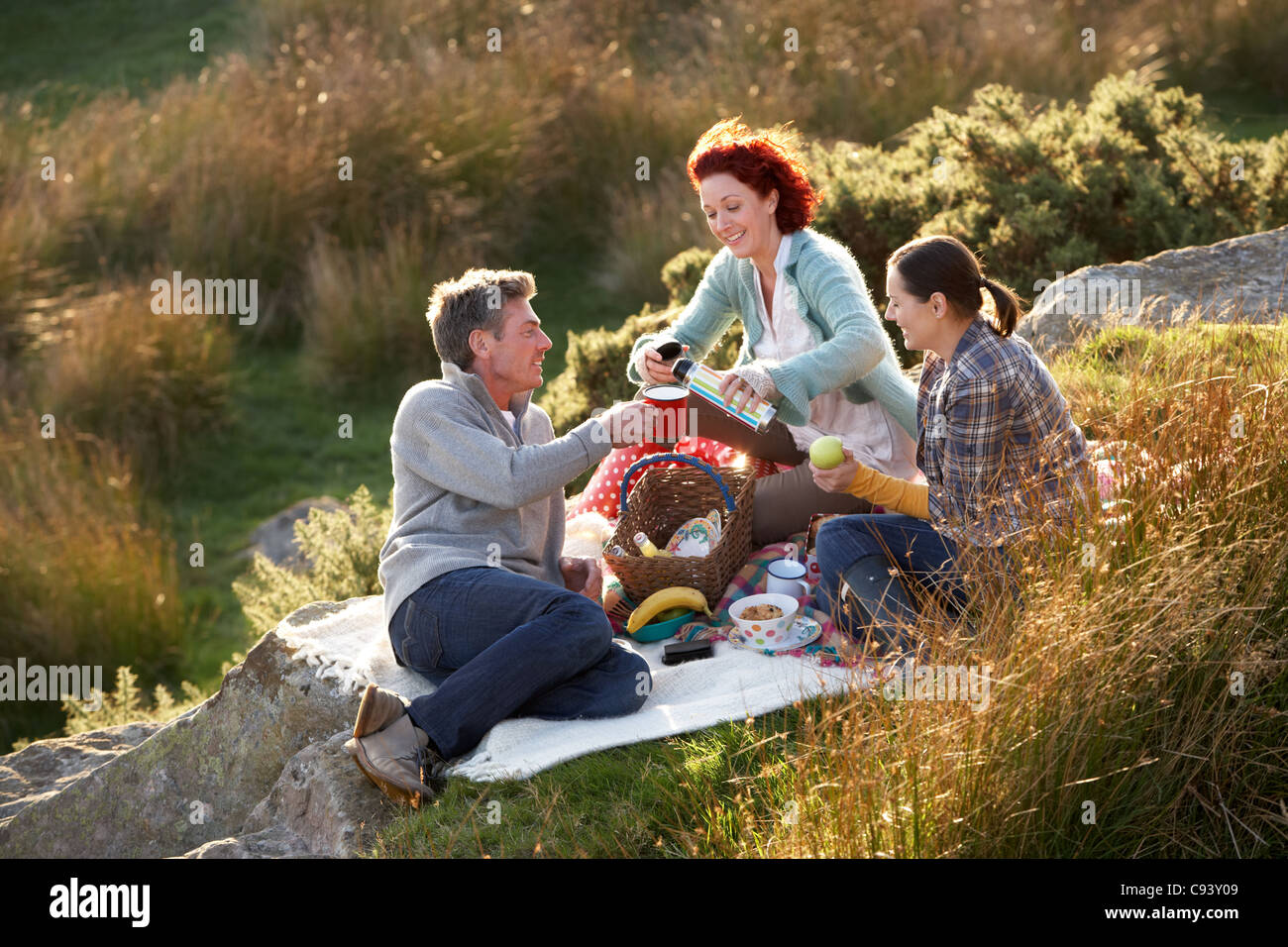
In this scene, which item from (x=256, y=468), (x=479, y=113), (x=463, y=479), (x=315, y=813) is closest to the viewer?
(x=315, y=813)

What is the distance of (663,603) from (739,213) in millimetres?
1492

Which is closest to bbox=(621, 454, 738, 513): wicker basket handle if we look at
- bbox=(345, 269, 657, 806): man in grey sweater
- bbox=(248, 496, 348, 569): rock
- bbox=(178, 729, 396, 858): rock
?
bbox=(345, 269, 657, 806): man in grey sweater

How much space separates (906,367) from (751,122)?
456 cm

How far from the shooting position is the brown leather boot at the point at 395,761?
335 centimetres

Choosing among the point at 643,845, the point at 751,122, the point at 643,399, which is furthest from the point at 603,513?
the point at 751,122

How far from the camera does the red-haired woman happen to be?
450 centimetres

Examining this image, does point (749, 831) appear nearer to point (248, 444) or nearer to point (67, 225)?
point (248, 444)

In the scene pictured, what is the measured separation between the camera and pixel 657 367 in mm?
4570

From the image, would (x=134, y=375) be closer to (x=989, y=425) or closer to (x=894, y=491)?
(x=894, y=491)

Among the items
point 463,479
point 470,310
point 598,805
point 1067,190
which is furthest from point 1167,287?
point 598,805

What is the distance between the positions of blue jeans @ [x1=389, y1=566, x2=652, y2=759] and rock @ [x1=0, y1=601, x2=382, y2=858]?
42 centimetres

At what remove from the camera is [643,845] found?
9.96ft

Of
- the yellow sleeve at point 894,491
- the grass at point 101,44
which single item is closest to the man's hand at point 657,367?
the yellow sleeve at point 894,491

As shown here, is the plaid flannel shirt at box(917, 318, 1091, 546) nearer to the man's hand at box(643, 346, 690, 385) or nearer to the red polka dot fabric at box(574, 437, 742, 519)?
the man's hand at box(643, 346, 690, 385)
